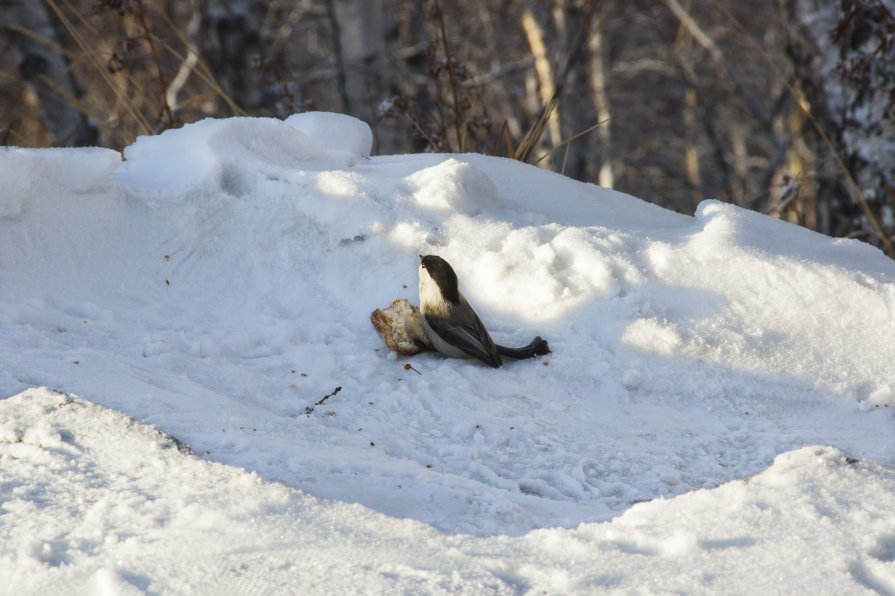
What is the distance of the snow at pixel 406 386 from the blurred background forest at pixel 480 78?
Answer: 0.92 m

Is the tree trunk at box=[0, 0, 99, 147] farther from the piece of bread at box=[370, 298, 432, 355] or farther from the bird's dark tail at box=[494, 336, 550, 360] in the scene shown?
the bird's dark tail at box=[494, 336, 550, 360]

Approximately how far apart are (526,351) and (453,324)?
0.80 feet

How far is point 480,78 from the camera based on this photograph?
10867mm

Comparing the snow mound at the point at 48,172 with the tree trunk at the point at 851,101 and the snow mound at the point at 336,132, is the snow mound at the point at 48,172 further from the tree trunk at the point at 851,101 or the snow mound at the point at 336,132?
the tree trunk at the point at 851,101

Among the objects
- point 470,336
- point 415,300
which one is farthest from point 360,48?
point 470,336

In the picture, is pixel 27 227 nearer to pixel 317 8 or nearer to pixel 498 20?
pixel 317 8

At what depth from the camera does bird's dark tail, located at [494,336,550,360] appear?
2.80 m

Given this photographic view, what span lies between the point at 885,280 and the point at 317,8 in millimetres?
10839

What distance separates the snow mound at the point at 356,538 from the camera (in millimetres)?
1703

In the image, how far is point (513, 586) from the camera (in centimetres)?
170

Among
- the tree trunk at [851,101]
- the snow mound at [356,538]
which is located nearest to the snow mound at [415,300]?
the snow mound at [356,538]

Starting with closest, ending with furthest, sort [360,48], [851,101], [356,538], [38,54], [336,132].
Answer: [356,538] < [336,132] < [851,101] < [38,54] < [360,48]

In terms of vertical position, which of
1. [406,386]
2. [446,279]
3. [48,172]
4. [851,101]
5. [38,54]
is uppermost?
[38,54]

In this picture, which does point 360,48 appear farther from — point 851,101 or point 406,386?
point 406,386
